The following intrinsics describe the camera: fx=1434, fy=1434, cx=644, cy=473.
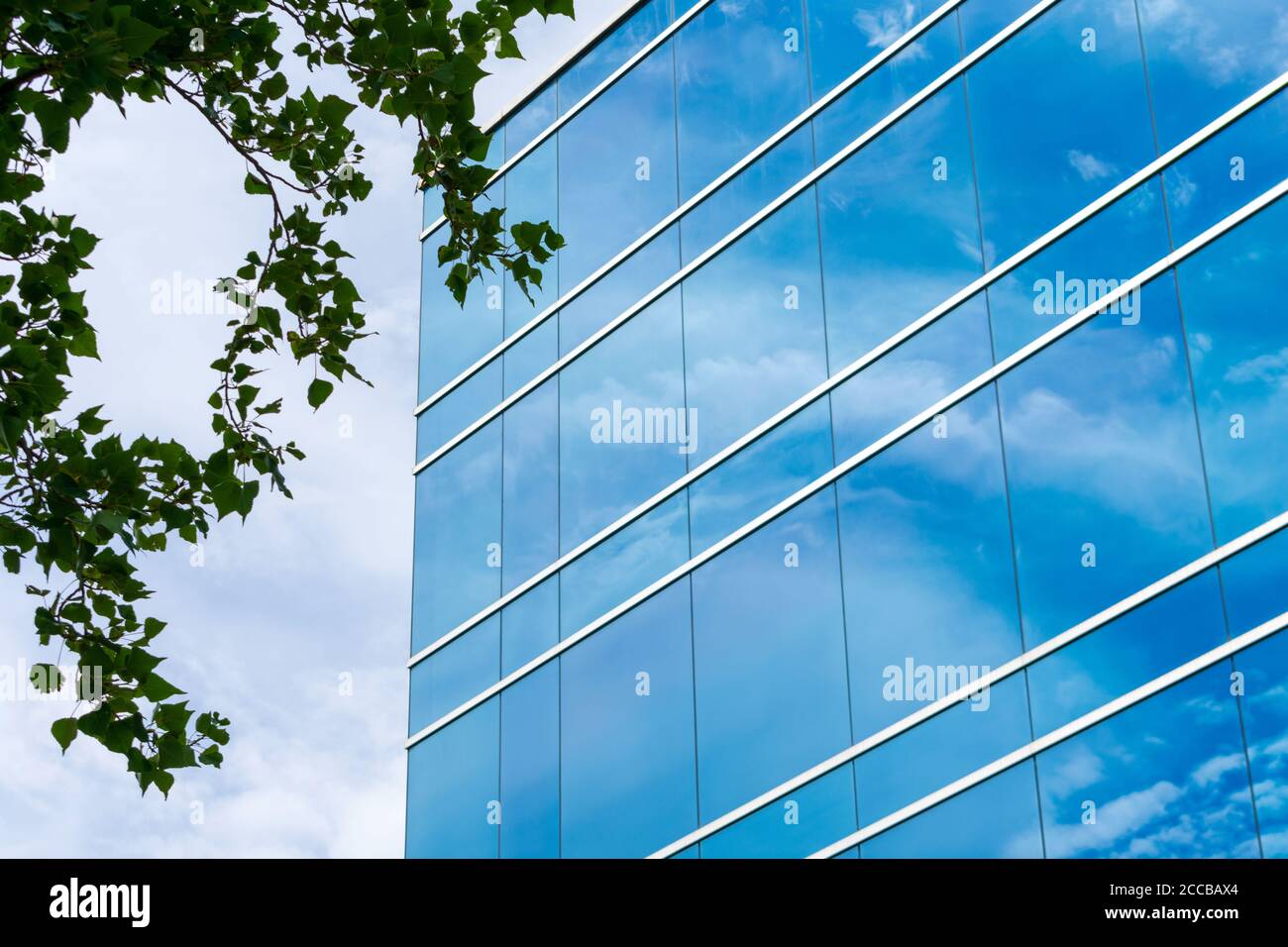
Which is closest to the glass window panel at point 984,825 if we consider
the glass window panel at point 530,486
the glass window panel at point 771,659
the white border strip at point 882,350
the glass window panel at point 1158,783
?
the glass window panel at point 1158,783

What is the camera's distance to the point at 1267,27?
1117 centimetres

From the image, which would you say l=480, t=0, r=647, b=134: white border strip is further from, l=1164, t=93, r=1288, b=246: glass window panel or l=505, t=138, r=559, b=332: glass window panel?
l=1164, t=93, r=1288, b=246: glass window panel

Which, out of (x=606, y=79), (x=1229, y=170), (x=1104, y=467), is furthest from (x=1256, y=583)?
(x=606, y=79)

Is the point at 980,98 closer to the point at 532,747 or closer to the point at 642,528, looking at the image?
the point at 642,528

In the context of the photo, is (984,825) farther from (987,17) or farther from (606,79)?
(606,79)

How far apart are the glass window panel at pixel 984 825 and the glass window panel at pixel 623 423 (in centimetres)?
460

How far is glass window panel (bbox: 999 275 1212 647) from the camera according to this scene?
10.8m

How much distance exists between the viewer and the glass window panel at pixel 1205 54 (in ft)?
36.6

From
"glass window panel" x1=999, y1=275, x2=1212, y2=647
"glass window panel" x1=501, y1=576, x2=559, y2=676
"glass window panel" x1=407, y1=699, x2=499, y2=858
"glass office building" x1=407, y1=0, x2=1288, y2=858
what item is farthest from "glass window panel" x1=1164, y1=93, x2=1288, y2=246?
"glass window panel" x1=407, y1=699, x2=499, y2=858

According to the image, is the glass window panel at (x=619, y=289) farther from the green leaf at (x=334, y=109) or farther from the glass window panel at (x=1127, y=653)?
the green leaf at (x=334, y=109)

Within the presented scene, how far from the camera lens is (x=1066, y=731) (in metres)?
10.9

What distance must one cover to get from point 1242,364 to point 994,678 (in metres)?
3.06
